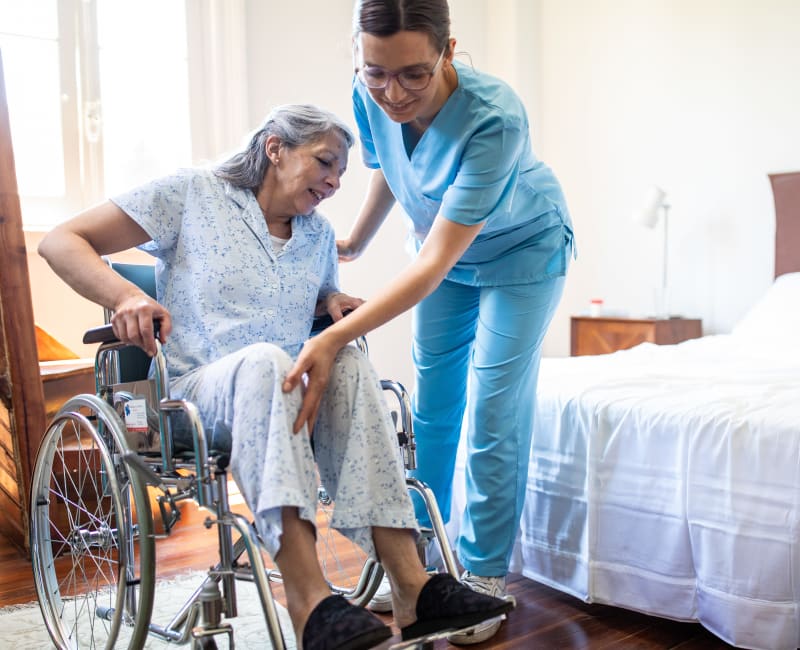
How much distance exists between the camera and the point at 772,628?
4.83 feet

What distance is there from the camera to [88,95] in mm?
3332

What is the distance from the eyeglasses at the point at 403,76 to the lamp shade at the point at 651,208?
8.42ft

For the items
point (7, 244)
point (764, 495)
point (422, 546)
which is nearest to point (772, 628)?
point (764, 495)

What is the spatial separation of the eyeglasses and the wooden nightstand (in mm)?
2422

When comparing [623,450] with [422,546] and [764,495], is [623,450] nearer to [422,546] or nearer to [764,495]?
[764,495]

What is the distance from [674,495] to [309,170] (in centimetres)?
100

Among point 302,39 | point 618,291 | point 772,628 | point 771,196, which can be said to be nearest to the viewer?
point 772,628

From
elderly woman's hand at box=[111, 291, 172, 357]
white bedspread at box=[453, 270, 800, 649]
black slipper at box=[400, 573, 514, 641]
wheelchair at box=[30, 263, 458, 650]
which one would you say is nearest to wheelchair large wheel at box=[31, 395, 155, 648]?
wheelchair at box=[30, 263, 458, 650]

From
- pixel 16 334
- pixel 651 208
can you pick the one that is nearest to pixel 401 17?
pixel 16 334

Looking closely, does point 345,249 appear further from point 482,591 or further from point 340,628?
point 340,628

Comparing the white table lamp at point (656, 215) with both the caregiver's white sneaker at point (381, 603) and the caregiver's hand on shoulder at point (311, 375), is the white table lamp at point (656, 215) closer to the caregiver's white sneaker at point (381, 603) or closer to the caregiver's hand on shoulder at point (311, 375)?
the caregiver's white sneaker at point (381, 603)

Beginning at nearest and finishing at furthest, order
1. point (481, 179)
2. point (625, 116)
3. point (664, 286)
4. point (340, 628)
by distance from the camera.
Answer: point (340, 628) → point (481, 179) → point (664, 286) → point (625, 116)

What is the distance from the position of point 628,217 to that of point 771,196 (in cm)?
76

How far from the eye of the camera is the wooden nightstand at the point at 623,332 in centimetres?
344
